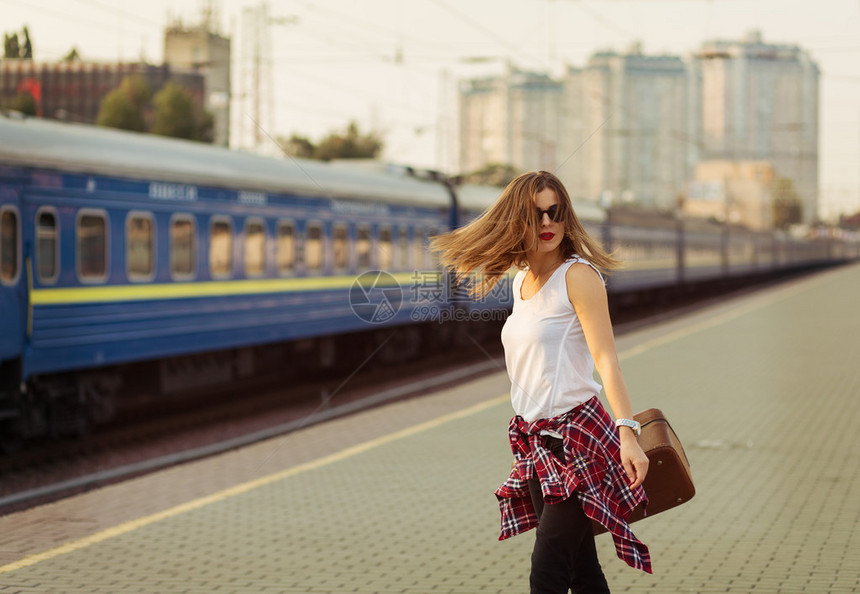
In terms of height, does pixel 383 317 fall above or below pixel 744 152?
below

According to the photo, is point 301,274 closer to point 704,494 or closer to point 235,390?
point 235,390

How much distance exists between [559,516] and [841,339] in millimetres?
20521

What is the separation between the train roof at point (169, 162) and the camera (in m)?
11.2

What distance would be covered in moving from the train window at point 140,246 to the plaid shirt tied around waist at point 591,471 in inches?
350

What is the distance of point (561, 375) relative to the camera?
13.9 ft

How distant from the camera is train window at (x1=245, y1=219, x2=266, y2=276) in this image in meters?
15.1

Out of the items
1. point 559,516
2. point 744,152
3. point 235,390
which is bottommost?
point 235,390

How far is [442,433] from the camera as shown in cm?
1165

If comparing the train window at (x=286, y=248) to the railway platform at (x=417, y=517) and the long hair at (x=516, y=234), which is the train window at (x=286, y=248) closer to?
the railway platform at (x=417, y=517)

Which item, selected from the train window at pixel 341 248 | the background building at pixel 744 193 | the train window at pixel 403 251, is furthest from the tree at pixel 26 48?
the background building at pixel 744 193

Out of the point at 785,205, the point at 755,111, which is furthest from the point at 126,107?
the point at 785,205

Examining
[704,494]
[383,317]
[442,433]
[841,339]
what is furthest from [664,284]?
[704,494]

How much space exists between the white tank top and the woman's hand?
0.63 ft

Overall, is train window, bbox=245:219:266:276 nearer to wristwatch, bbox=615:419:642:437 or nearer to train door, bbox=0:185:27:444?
train door, bbox=0:185:27:444
